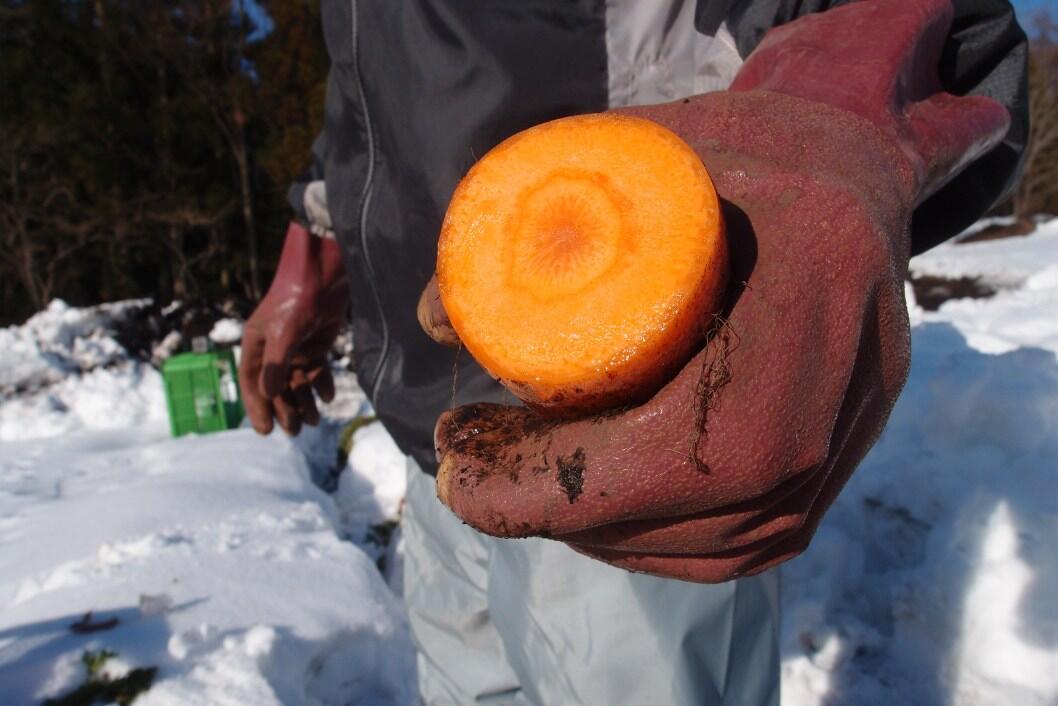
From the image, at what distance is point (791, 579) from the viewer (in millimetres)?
2580

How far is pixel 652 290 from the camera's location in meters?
0.66

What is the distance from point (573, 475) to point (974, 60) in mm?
930

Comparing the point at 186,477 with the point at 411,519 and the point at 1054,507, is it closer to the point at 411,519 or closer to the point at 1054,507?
the point at 411,519

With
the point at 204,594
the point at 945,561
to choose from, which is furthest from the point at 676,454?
the point at 204,594

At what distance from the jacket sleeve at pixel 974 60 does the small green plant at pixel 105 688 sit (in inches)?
89.4

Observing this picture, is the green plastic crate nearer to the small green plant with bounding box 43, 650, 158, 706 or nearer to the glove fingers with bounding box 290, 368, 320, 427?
the glove fingers with bounding box 290, 368, 320, 427

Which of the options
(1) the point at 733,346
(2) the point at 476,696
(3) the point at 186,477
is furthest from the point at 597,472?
(3) the point at 186,477

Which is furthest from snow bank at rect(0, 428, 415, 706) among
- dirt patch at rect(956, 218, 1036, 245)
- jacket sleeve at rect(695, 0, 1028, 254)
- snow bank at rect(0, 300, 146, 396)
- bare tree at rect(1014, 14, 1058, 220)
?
bare tree at rect(1014, 14, 1058, 220)

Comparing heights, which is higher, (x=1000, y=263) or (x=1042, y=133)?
(x=1000, y=263)

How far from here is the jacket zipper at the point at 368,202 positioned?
1493 mm

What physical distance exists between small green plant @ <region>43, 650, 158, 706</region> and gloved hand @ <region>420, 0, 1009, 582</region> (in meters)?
1.80

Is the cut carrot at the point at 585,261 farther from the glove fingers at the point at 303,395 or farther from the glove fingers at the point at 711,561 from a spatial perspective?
the glove fingers at the point at 303,395

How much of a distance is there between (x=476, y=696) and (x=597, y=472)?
1.23m

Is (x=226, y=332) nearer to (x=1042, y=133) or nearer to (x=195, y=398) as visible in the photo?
(x=195, y=398)
